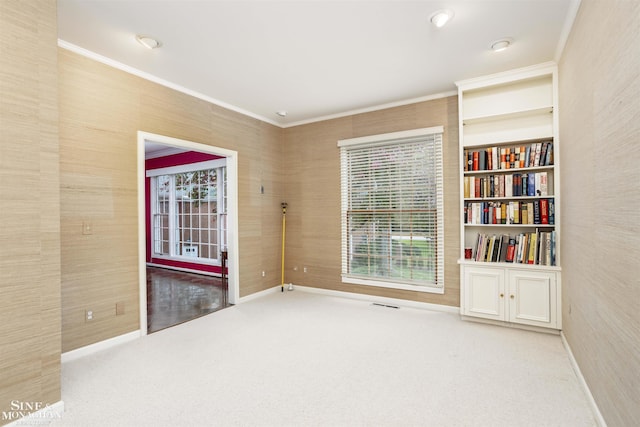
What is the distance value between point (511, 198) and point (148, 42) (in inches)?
159

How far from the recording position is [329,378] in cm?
250

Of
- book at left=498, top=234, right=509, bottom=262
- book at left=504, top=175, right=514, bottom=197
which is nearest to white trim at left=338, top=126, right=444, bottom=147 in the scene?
book at left=504, top=175, right=514, bottom=197

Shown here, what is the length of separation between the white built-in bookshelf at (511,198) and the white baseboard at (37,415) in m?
3.84

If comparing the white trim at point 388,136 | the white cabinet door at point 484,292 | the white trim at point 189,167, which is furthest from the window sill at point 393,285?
the white trim at point 189,167

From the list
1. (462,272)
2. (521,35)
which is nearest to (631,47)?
(521,35)

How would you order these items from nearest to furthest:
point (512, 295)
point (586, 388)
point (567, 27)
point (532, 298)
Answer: point (586, 388) < point (567, 27) < point (532, 298) < point (512, 295)

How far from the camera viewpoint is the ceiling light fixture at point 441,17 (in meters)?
2.50

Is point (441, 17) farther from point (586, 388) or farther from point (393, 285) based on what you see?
point (393, 285)

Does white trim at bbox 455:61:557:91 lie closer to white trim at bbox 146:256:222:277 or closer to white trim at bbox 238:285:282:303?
white trim at bbox 238:285:282:303

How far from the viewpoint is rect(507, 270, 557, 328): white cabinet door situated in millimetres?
3309

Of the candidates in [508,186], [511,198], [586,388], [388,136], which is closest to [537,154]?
[508,186]

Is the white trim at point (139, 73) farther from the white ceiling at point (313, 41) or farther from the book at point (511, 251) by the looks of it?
the book at point (511, 251)

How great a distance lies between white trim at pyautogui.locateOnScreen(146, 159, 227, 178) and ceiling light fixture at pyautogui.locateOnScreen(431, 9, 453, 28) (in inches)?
180

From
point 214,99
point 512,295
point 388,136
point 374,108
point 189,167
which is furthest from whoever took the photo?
point 189,167
